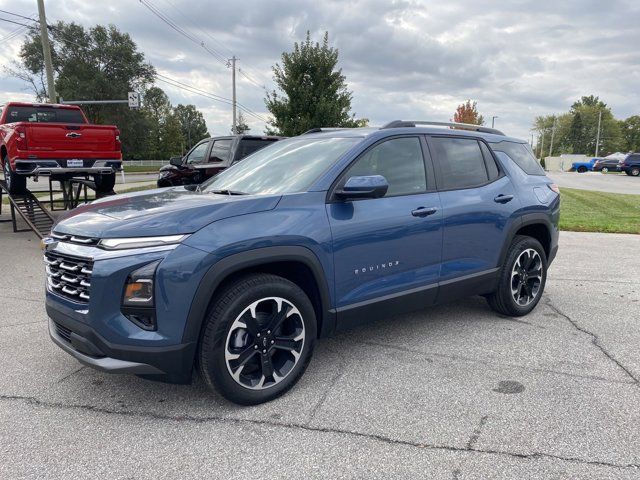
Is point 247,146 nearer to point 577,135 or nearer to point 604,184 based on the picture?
point 604,184

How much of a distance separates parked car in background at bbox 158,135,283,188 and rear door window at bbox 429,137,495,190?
5751mm

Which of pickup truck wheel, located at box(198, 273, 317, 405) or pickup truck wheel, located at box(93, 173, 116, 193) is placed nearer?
pickup truck wheel, located at box(198, 273, 317, 405)

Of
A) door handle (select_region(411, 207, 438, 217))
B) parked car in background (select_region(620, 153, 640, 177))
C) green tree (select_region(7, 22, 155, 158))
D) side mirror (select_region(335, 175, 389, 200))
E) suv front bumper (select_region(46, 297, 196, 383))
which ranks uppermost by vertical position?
green tree (select_region(7, 22, 155, 158))

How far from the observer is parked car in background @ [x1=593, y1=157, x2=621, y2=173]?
43.7 meters

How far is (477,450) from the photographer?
2604 mm

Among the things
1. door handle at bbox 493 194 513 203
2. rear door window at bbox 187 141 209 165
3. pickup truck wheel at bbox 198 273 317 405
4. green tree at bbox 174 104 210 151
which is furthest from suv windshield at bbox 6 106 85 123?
green tree at bbox 174 104 210 151

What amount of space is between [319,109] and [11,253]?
916cm

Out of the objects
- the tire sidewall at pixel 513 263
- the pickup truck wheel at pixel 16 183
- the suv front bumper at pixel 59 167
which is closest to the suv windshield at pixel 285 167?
the tire sidewall at pixel 513 263

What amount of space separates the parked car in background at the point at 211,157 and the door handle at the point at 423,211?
622 cm

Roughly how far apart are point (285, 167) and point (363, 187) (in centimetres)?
87

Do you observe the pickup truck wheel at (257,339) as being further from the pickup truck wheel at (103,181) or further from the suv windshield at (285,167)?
the pickup truck wheel at (103,181)

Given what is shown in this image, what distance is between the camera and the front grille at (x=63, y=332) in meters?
2.96

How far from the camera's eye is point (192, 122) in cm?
11900

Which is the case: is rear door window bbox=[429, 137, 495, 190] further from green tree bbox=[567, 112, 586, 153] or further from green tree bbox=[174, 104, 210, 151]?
green tree bbox=[567, 112, 586, 153]
